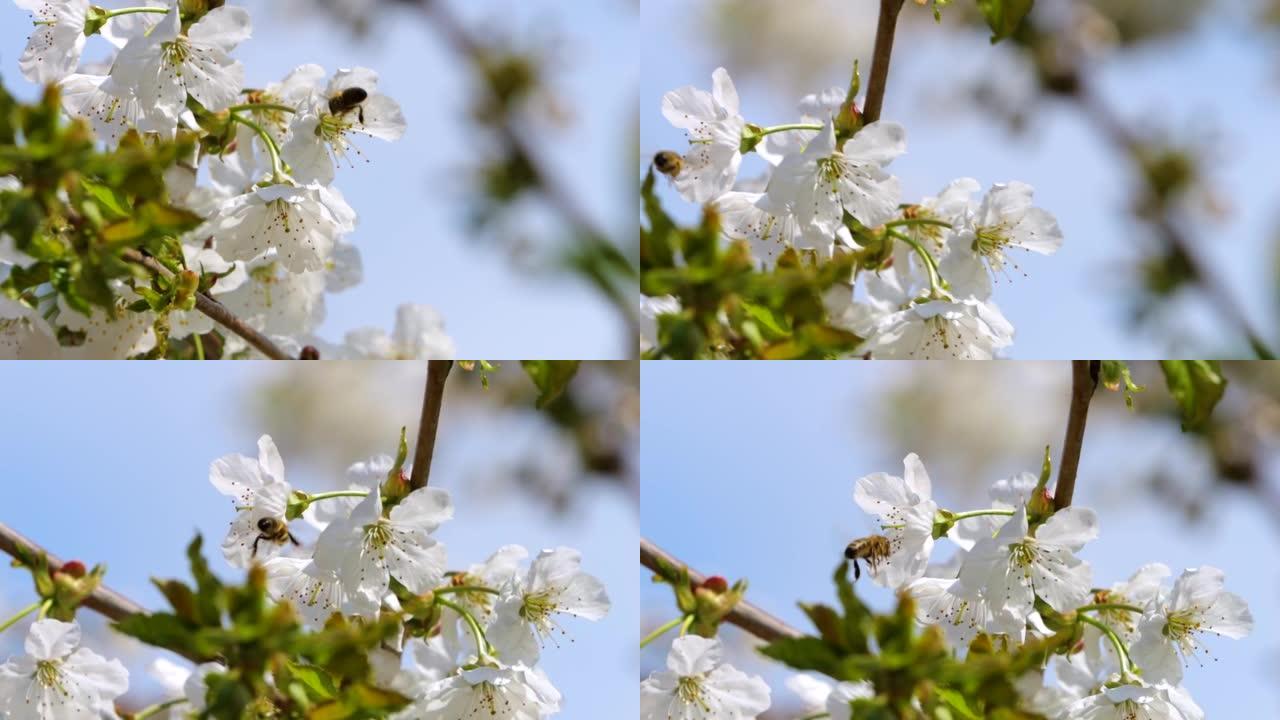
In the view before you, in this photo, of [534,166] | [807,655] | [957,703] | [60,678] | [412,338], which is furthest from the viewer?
[534,166]

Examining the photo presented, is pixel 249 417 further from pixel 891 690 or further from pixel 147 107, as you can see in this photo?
pixel 891 690

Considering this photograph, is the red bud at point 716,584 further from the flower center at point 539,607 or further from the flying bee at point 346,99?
the flying bee at point 346,99

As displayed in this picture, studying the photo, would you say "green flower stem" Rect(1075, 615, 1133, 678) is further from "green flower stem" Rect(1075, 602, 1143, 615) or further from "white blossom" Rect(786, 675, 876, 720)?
"white blossom" Rect(786, 675, 876, 720)

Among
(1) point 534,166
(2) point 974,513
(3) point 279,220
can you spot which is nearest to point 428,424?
(3) point 279,220

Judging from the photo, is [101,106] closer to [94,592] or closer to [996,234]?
[94,592]

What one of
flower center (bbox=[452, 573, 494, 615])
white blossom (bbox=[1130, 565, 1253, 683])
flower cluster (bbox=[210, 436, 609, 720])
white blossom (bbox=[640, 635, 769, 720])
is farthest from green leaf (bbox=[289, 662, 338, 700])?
white blossom (bbox=[1130, 565, 1253, 683])

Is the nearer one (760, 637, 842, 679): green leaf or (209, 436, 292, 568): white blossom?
(760, 637, 842, 679): green leaf
